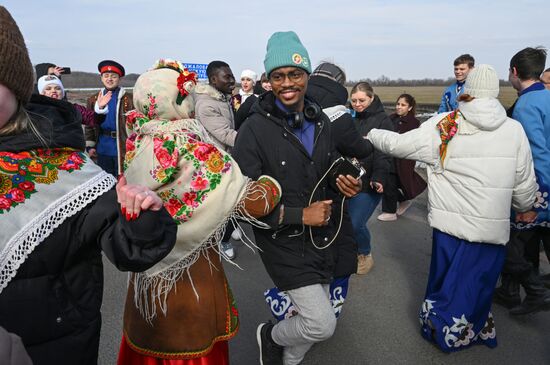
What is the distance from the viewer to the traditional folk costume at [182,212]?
1889 mm

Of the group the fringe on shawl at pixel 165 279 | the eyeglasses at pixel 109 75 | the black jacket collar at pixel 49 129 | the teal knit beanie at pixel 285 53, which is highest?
the teal knit beanie at pixel 285 53

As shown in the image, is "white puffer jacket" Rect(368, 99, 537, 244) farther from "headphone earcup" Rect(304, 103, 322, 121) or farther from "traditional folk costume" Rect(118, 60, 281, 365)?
"traditional folk costume" Rect(118, 60, 281, 365)

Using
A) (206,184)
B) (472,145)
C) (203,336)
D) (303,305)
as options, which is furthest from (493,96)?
(203,336)

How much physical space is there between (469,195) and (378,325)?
1.30 meters

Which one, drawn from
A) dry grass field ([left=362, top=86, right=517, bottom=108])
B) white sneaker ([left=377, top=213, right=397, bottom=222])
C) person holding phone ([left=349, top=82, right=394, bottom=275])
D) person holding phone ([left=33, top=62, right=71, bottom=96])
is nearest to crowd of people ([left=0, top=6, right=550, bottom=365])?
person holding phone ([left=349, top=82, right=394, bottom=275])

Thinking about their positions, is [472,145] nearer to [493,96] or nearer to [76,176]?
[493,96]

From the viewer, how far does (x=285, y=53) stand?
8.08 ft

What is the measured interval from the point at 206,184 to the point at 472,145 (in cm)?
184

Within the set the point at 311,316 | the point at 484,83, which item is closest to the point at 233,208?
the point at 311,316

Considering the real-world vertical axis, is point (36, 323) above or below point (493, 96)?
below

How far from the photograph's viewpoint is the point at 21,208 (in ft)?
4.24

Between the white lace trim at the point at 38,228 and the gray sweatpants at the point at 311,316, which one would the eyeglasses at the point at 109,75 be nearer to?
the gray sweatpants at the point at 311,316

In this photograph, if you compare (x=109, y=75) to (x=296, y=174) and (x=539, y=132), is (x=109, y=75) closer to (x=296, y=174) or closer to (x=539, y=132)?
(x=296, y=174)

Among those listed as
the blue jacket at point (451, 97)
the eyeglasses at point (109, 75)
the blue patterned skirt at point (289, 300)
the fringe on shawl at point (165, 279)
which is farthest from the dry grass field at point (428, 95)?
the fringe on shawl at point (165, 279)
